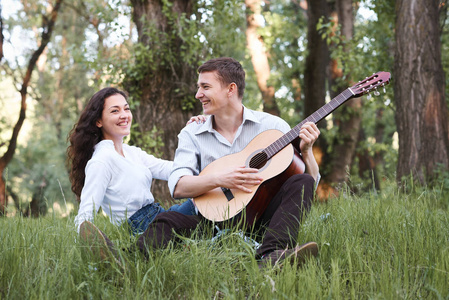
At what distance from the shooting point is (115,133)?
148 inches

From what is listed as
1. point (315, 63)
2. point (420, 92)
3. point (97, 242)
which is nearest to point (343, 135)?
point (315, 63)

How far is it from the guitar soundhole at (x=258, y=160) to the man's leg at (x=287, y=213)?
264 mm

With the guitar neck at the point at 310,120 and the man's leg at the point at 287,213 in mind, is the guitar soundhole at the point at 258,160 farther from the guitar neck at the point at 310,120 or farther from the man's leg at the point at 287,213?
the man's leg at the point at 287,213

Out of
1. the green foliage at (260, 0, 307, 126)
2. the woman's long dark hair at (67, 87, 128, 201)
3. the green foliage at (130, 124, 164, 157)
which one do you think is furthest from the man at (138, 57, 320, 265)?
the green foliage at (260, 0, 307, 126)

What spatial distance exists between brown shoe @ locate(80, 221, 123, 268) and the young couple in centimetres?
8

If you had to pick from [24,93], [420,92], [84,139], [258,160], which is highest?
[24,93]

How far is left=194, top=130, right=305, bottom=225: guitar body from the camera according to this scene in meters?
3.31

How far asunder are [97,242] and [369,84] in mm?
2219

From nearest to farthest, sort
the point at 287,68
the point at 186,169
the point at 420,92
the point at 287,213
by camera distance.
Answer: the point at 287,213, the point at 186,169, the point at 420,92, the point at 287,68

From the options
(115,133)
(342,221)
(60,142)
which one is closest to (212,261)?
(342,221)

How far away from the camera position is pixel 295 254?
2.60 m

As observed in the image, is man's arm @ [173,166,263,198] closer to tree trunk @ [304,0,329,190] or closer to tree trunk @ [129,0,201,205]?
tree trunk @ [129,0,201,205]

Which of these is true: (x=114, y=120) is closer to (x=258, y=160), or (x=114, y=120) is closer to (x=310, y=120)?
(x=258, y=160)

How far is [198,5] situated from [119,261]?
5.29m
